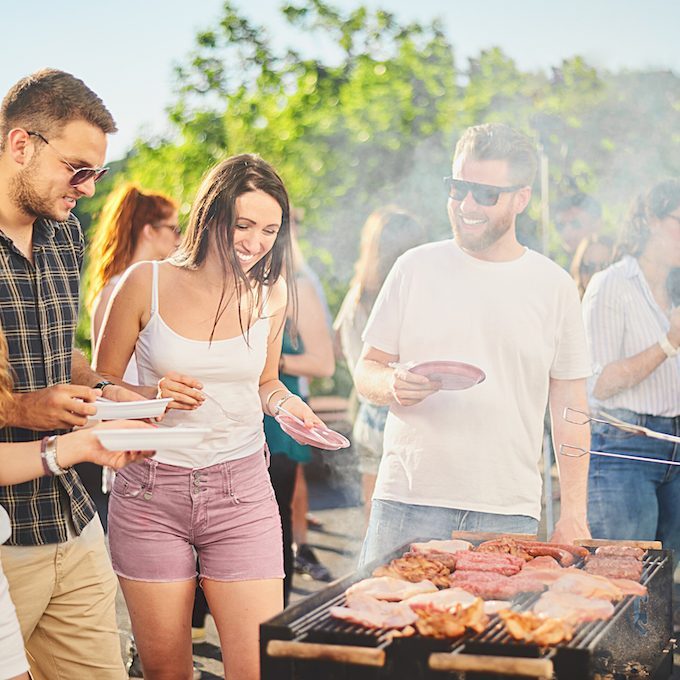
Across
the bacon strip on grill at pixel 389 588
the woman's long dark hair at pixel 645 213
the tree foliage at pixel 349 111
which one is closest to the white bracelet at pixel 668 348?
the woman's long dark hair at pixel 645 213

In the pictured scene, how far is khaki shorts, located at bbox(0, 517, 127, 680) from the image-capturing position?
8.82 ft

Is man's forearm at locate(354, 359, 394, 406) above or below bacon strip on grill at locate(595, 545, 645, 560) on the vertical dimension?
above

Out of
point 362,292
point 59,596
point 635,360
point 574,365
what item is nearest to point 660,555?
point 574,365

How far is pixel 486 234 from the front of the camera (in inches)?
129

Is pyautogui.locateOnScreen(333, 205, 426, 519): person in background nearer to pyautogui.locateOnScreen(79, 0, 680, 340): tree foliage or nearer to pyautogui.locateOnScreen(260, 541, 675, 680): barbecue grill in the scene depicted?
pyautogui.locateOnScreen(79, 0, 680, 340): tree foliage

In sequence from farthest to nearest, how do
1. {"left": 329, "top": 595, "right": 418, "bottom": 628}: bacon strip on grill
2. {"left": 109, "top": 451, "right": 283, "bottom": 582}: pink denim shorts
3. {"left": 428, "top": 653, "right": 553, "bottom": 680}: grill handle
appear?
{"left": 109, "top": 451, "right": 283, "bottom": 582}: pink denim shorts
{"left": 329, "top": 595, "right": 418, "bottom": 628}: bacon strip on grill
{"left": 428, "top": 653, "right": 553, "bottom": 680}: grill handle

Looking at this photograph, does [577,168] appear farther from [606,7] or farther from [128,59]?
[128,59]

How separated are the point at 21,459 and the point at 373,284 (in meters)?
2.70

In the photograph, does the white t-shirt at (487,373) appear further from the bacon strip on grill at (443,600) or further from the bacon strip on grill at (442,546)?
the bacon strip on grill at (443,600)

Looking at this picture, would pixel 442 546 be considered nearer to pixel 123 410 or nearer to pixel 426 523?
pixel 426 523

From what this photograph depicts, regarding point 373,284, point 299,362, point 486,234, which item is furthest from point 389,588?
point 373,284

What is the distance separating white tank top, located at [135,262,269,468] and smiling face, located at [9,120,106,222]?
44 centimetres

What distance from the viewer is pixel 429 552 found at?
2.87 metres

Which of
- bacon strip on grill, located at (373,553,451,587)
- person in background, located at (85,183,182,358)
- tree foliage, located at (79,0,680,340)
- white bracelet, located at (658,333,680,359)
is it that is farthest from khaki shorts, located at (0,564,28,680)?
tree foliage, located at (79,0,680,340)
